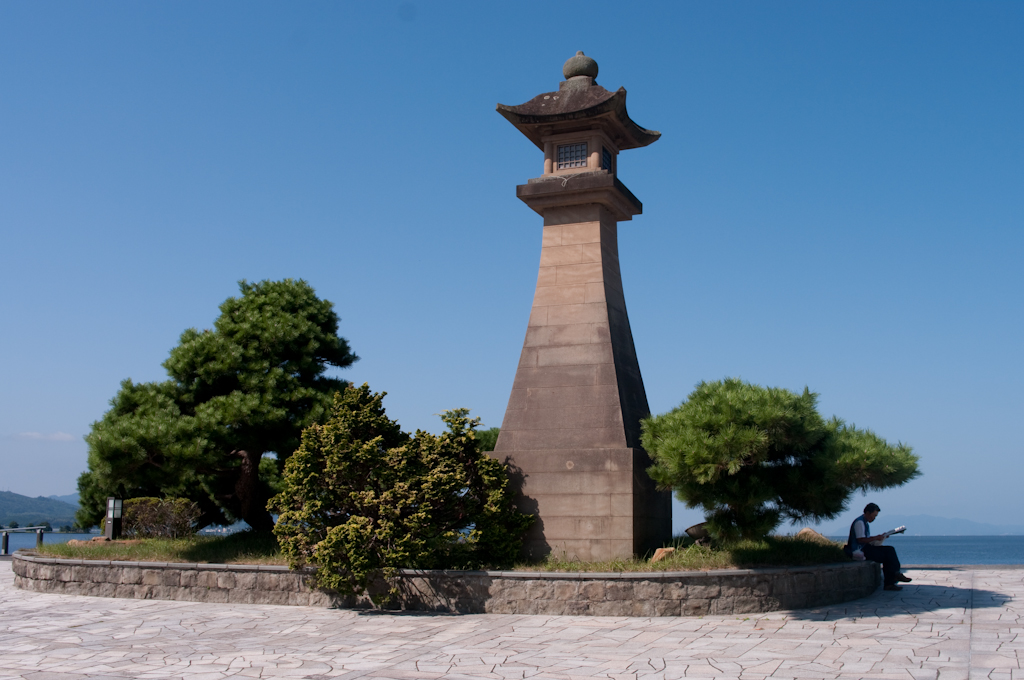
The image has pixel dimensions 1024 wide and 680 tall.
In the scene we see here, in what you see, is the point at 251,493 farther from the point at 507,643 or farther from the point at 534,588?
the point at 507,643

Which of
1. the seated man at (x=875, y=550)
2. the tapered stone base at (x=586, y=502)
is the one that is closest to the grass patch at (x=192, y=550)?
the tapered stone base at (x=586, y=502)

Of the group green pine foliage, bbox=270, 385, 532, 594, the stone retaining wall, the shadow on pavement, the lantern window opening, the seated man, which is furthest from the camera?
the lantern window opening

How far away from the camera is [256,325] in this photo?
615 inches

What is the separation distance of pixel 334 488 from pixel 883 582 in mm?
8727

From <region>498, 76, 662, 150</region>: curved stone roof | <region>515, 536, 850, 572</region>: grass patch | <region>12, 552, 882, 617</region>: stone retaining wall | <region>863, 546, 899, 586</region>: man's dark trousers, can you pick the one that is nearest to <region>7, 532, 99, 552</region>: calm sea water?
<region>12, 552, 882, 617</region>: stone retaining wall

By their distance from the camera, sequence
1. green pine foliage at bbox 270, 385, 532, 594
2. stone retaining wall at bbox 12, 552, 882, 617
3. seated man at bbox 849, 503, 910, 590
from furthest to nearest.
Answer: seated man at bbox 849, 503, 910, 590 → green pine foliage at bbox 270, 385, 532, 594 → stone retaining wall at bbox 12, 552, 882, 617

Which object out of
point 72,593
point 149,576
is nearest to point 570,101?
point 149,576

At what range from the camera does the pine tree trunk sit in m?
16.2

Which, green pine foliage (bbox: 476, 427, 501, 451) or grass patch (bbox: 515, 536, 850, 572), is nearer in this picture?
grass patch (bbox: 515, 536, 850, 572)

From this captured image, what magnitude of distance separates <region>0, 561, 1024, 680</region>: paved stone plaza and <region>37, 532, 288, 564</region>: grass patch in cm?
181

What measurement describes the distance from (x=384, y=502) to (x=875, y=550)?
7536 millimetres

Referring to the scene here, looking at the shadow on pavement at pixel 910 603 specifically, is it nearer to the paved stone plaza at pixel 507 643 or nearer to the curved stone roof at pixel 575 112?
the paved stone plaza at pixel 507 643

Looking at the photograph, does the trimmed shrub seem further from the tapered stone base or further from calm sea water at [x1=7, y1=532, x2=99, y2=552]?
the tapered stone base

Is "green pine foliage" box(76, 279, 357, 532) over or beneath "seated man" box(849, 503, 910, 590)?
over
